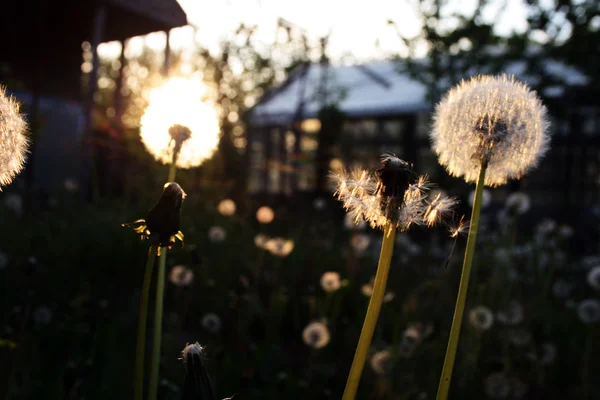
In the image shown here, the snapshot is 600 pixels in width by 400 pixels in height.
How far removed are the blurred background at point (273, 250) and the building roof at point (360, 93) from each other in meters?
0.23

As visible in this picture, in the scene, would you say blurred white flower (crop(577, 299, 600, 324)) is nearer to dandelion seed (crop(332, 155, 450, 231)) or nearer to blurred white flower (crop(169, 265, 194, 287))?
blurred white flower (crop(169, 265, 194, 287))

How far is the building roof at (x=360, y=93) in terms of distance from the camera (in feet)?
49.6

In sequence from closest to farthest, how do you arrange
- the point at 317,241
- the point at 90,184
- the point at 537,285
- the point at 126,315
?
1. the point at 126,315
2. the point at 537,285
3. the point at 317,241
4. the point at 90,184

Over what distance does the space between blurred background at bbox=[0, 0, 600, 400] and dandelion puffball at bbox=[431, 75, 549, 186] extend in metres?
0.96

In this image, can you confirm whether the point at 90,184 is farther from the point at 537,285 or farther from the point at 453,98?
the point at 453,98

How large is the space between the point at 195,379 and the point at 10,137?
1.62 ft

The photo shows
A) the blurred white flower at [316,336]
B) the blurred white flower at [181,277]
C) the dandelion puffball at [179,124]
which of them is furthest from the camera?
the blurred white flower at [316,336]

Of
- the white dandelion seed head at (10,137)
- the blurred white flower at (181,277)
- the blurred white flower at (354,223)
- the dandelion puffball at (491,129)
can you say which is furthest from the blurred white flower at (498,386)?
the white dandelion seed head at (10,137)

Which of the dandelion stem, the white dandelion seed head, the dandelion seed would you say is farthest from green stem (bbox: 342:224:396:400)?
the white dandelion seed head

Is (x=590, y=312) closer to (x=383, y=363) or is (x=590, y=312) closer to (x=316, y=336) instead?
(x=383, y=363)

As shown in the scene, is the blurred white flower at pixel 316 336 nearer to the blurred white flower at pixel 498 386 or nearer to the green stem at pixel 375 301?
the blurred white flower at pixel 498 386

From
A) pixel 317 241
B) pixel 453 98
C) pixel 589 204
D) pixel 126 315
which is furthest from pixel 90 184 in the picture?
pixel 589 204

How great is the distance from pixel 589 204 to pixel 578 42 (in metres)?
5.69

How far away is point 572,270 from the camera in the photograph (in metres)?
7.70
